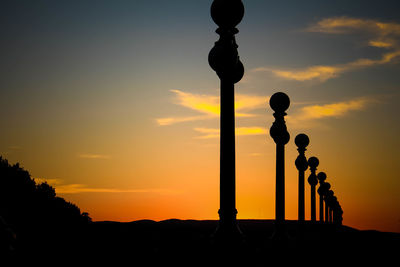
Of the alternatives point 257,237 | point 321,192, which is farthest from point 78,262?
point 321,192

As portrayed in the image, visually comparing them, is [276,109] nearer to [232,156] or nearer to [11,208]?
[232,156]

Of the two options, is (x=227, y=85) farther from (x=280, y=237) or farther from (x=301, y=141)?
(x=301, y=141)

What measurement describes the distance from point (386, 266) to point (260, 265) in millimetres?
2563

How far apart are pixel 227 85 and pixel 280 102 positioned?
19.0ft

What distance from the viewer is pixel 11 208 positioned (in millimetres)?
12922

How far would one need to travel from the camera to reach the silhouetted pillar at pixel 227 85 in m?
9.91

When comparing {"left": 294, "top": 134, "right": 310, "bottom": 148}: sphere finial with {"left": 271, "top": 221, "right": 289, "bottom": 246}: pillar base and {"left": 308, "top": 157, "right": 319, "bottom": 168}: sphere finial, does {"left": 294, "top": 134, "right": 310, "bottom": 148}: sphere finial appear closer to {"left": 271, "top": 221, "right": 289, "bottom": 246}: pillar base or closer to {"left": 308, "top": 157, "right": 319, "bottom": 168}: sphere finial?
{"left": 271, "top": 221, "right": 289, "bottom": 246}: pillar base

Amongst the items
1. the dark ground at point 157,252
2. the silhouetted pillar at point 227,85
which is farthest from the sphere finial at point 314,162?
the silhouetted pillar at point 227,85

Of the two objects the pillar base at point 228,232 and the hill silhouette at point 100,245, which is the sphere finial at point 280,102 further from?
the pillar base at point 228,232

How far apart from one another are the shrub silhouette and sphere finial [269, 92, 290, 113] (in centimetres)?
663

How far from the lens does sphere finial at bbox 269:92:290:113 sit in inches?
624

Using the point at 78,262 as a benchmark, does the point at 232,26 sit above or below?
above

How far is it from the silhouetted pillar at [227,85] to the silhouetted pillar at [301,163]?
11.8m

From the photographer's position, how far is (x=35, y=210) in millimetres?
13398
